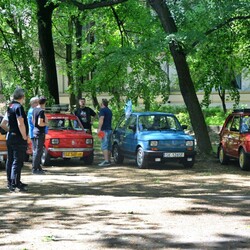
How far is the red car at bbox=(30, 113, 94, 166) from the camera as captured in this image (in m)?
17.0

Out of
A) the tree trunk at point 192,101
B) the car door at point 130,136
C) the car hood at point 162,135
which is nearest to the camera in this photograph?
the car hood at point 162,135

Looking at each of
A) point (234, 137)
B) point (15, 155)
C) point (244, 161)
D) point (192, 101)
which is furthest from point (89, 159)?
point (15, 155)

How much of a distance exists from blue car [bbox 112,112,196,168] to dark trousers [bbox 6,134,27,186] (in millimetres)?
5666

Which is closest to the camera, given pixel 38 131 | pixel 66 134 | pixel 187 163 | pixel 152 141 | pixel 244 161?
pixel 38 131

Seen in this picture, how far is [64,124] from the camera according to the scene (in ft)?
59.7

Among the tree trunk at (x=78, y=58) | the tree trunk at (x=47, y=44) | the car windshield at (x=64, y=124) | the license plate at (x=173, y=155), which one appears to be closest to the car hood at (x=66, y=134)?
the car windshield at (x=64, y=124)

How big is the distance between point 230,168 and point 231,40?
5.14m

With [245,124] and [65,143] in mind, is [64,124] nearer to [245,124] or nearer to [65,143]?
[65,143]

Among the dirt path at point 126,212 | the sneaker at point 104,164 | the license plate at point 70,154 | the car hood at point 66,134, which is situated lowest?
the dirt path at point 126,212

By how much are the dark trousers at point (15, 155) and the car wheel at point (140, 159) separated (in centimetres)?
570

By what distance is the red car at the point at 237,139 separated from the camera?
51.7 feet

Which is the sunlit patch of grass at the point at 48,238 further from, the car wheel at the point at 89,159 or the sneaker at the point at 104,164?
the car wheel at the point at 89,159

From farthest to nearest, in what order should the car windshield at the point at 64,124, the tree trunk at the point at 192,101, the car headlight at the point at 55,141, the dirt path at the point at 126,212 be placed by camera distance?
the tree trunk at the point at 192,101 < the car windshield at the point at 64,124 < the car headlight at the point at 55,141 < the dirt path at the point at 126,212

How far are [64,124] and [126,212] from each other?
9608mm
